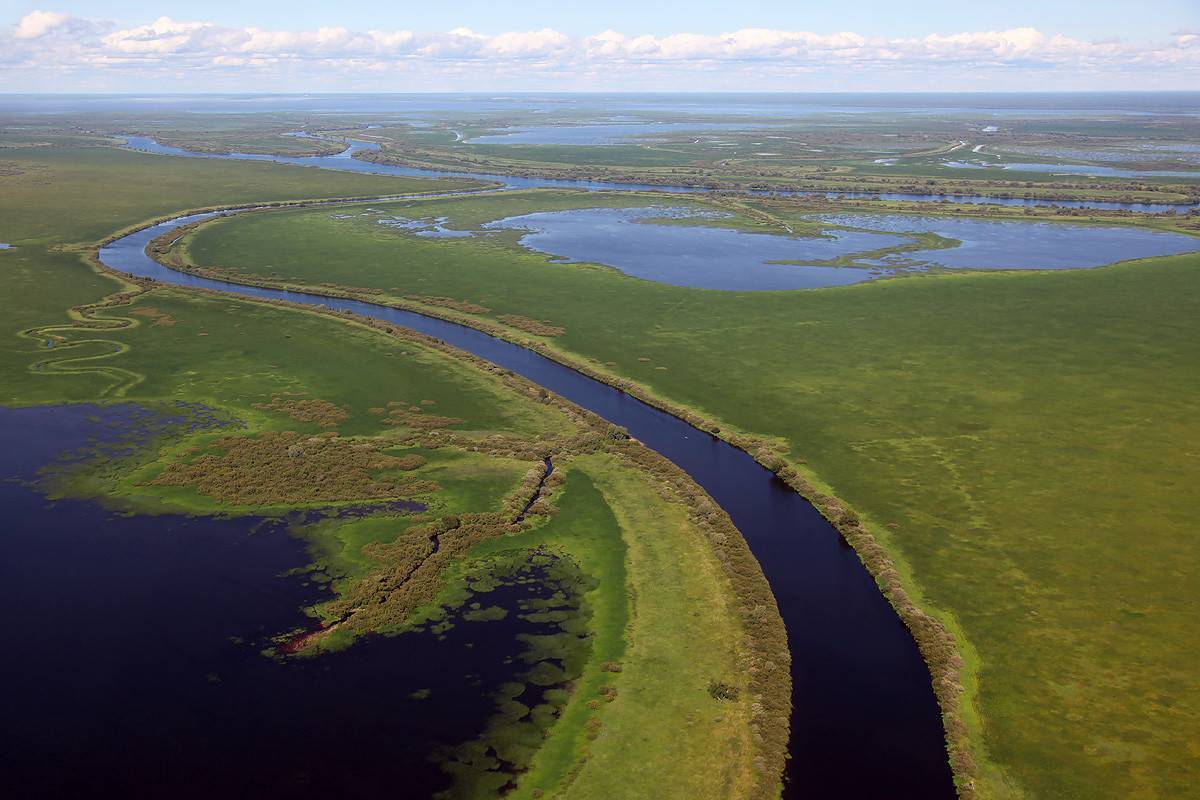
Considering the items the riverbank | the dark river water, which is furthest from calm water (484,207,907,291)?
the riverbank

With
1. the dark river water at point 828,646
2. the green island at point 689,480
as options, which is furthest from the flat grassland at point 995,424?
the dark river water at point 828,646

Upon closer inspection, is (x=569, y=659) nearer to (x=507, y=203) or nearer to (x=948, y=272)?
(x=948, y=272)

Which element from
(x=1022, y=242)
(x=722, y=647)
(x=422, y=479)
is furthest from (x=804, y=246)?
(x=722, y=647)

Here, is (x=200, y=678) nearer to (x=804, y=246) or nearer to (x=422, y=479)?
(x=422, y=479)

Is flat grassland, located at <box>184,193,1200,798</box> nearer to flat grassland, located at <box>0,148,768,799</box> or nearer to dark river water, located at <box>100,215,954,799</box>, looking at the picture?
dark river water, located at <box>100,215,954,799</box>

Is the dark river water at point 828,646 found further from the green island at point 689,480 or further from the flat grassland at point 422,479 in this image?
the flat grassland at point 422,479

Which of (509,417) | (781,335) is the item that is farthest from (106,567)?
(781,335)
